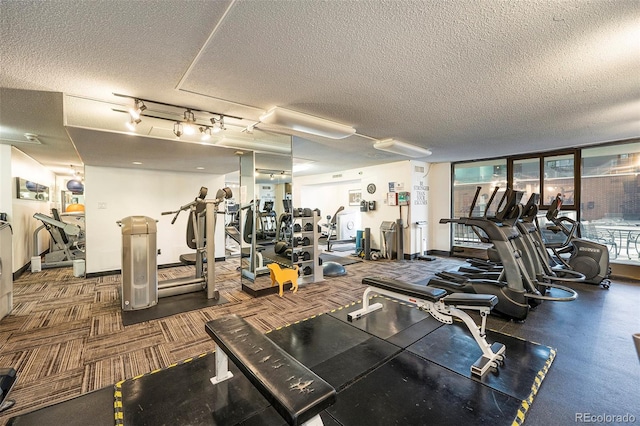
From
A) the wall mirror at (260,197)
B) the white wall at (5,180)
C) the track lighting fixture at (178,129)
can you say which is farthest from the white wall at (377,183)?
the white wall at (5,180)

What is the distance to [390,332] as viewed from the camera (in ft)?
9.96

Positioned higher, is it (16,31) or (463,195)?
(16,31)

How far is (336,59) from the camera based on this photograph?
2.22 m

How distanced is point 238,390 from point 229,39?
262 cm

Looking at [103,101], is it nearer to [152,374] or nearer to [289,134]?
[289,134]

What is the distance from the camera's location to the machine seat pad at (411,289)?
8.66 ft

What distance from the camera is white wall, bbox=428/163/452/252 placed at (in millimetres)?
7445

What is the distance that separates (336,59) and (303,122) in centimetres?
136

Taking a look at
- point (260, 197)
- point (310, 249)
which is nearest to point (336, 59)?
point (260, 197)

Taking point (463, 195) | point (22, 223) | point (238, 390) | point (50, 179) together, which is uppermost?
point (50, 179)

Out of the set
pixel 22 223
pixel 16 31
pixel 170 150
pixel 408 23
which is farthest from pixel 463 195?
pixel 22 223

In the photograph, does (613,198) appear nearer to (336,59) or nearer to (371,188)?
(371,188)

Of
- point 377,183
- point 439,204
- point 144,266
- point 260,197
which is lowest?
point 144,266

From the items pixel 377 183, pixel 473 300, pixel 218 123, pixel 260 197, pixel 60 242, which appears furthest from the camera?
pixel 377 183
